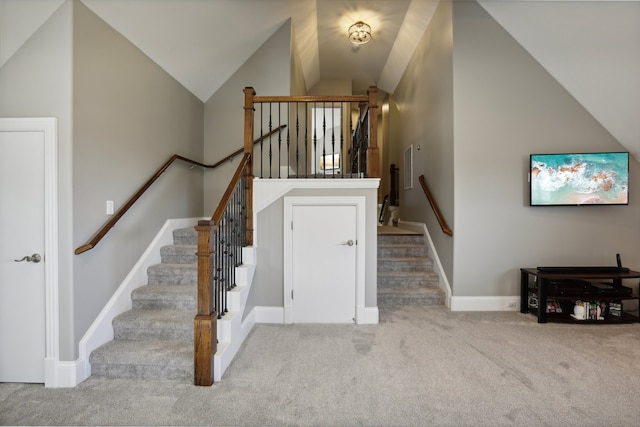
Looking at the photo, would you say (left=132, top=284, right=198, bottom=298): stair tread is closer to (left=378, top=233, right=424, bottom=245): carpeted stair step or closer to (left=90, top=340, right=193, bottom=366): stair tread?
(left=90, top=340, right=193, bottom=366): stair tread

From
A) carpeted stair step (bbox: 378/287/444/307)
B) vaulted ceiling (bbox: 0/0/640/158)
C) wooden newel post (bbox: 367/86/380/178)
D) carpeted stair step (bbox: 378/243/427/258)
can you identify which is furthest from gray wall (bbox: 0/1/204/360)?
carpeted stair step (bbox: 378/243/427/258)

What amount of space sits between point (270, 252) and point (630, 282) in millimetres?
4408

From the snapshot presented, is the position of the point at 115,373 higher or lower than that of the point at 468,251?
lower

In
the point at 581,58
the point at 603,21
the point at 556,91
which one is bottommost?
the point at 556,91

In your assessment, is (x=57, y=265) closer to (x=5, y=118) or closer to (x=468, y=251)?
(x=5, y=118)

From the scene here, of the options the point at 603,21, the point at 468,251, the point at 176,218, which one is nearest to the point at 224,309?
the point at 176,218

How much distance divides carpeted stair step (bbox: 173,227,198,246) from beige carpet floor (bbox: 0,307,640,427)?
1.39 meters

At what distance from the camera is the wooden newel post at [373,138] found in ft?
10.8

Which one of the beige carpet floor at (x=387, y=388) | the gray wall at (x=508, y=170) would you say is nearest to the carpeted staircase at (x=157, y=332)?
the beige carpet floor at (x=387, y=388)

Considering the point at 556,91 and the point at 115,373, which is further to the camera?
the point at 556,91

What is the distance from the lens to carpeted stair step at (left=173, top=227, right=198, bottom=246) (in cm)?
365

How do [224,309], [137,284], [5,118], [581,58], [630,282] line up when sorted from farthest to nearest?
[630,282], [581,58], [137,284], [224,309], [5,118]

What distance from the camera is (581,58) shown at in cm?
341

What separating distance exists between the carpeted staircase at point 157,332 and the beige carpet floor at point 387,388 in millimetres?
109
